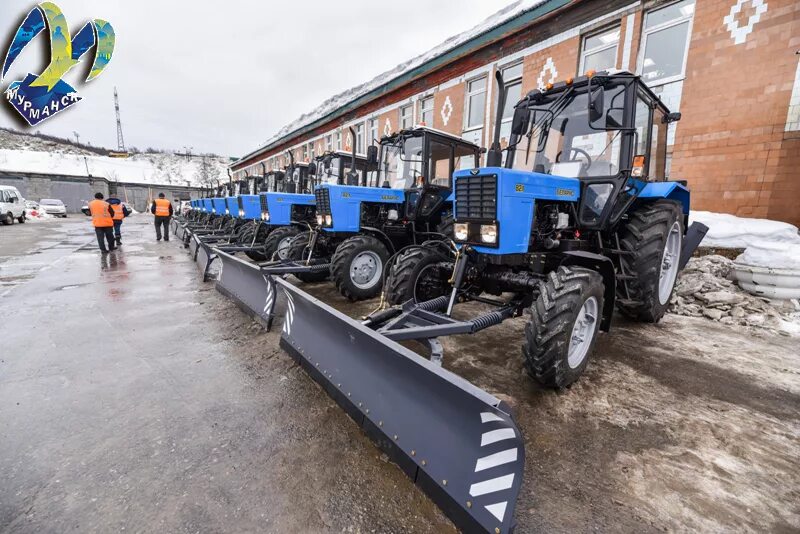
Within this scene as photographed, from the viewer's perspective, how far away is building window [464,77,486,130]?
421 inches

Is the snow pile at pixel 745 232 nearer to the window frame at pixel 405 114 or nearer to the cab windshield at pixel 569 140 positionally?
the cab windshield at pixel 569 140

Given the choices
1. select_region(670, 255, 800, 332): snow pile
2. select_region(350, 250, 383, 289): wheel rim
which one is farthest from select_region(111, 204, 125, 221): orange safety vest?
select_region(670, 255, 800, 332): snow pile

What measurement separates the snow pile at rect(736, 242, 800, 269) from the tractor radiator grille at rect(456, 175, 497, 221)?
4.57 meters

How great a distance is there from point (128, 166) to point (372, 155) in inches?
2389

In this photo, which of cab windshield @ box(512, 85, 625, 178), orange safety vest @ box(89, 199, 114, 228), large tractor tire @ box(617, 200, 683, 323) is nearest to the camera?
cab windshield @ box(512, 85, 625, 178)

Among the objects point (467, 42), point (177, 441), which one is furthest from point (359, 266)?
point (467, 42)

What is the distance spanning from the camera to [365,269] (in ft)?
16.7

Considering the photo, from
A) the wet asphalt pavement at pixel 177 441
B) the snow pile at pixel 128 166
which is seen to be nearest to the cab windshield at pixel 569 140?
the wet asphalt pavement at pixel 177 441

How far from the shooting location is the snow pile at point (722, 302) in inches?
165

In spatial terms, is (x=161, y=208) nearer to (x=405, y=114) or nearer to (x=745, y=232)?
(x=405, y=114)

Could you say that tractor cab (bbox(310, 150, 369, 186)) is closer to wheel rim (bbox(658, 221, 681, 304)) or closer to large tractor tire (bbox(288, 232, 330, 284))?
large tractor tire (bbox(288, 232, 330, 284))

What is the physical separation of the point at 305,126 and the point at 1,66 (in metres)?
12.1

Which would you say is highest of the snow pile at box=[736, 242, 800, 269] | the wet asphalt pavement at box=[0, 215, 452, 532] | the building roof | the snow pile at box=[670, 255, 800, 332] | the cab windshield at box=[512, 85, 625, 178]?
the building roof

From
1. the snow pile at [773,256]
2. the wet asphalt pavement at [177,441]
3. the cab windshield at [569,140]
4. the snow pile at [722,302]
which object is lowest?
the wet asphalt pavement at [177,441]
